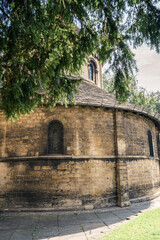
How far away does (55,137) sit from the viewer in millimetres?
9016

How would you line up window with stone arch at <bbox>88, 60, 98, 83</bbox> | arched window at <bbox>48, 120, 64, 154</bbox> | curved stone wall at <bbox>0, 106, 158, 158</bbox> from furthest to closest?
window with stone arch at <bbox>88, 60, 98, 83</bbox>
arched window at <bbox>48, 120, 64, 154</bbox>
curved stone wall at <bbox>0, 106, 158, 158</bbox>

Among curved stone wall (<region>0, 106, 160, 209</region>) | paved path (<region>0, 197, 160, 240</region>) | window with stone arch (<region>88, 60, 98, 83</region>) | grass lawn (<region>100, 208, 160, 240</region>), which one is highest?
window with stone arch (<region>88, 60, 98, 83</region>)

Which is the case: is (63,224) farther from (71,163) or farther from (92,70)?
(92,70)

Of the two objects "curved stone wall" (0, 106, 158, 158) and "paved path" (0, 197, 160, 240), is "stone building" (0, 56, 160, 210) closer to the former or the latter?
"curved stone wall" (0, 106, 158, 158)

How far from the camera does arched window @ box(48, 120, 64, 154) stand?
8.88m

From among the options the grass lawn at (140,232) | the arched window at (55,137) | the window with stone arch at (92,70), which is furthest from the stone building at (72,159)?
the window with stone arch at (92,70)

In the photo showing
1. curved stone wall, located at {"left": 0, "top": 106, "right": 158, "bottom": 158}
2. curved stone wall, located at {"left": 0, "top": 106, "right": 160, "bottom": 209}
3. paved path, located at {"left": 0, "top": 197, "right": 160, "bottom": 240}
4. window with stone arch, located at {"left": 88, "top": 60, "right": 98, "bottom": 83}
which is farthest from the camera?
window with stone arch, located at {"left": 88, "top": 60, "right": 98, "bottom": 83}

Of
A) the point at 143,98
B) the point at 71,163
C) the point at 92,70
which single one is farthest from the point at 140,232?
the point at 143,98

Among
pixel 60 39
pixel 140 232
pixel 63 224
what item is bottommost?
pixel 63 224

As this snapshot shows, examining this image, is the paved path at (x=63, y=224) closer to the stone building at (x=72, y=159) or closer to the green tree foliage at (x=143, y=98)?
the stone building at (x=72, y=159)

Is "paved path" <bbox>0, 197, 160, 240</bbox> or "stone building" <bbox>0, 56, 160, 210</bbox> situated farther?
"stone building" <bbox>0, 56, 160, 210</bbox>

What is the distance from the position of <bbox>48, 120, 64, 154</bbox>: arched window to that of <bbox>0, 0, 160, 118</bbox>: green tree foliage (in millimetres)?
3750

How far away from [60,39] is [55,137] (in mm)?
4997

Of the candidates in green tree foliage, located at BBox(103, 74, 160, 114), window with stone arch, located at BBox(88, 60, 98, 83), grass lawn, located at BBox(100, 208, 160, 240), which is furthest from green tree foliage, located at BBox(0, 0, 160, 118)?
green tree foliage, located at BBox(103, 74, 160, 114)
